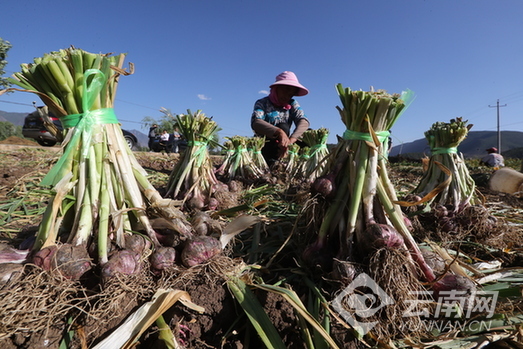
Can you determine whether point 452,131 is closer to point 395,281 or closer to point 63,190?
point 395,281

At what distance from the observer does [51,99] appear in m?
1.19

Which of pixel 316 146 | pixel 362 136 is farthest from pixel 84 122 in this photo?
pixel 316 146

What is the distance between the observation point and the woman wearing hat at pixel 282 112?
408 centimetres

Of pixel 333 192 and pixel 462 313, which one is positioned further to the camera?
pixel 333 192

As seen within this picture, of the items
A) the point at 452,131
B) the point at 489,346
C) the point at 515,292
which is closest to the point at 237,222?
the point at 489,346

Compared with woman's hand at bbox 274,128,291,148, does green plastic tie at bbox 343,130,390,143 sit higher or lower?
lower

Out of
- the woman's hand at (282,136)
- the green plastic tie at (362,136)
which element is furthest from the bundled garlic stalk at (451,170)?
the woman's hand at (282,136)

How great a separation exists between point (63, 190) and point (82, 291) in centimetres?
48

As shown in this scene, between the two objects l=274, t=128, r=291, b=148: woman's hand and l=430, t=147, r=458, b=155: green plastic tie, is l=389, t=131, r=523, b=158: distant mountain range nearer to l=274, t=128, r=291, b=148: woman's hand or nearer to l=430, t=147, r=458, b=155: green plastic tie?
l=274, t=128, r=291, b=148: woman's hand

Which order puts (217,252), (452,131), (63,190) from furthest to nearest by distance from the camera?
(452,131) → (217,252) → (63,190)

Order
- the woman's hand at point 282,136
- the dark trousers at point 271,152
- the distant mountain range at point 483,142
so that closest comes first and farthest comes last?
the woman's hand at point 282,136 < the dark trousers at point 271,152 < the distant mountain range at point 483,142

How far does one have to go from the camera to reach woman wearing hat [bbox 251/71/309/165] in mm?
4082

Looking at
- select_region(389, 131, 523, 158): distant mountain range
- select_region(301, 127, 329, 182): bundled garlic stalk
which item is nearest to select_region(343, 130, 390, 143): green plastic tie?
select_region(301, 127, 329, 182): bundled garlic stalk

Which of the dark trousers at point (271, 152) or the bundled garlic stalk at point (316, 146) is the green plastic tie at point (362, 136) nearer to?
the bundled garlic stalk at point (316, 146)
